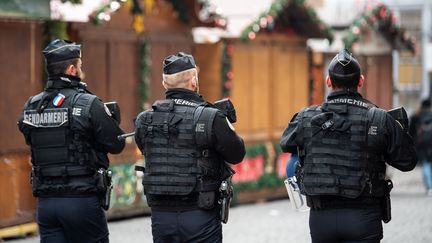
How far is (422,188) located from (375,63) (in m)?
3.02

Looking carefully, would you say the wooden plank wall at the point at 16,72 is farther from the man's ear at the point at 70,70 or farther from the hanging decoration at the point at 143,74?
the man's ear at the point at 70,70

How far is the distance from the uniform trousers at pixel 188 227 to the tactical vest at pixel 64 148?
705mm

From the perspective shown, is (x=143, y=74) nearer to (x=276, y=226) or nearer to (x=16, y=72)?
(x=16, y=72)

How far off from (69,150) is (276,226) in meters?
7.20

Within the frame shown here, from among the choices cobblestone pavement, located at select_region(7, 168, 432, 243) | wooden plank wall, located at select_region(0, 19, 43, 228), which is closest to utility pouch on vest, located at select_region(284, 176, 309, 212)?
cobblestone pavement, located at select_region(7, 168, 432, 243)

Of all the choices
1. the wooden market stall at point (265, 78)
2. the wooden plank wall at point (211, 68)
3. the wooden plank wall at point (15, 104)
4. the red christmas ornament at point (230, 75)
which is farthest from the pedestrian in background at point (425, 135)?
the wooden plank wall at point (15, 104)

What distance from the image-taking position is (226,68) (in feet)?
54.5

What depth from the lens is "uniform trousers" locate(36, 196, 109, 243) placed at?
7.07 metres

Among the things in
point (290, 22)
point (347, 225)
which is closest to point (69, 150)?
point (347, 225)

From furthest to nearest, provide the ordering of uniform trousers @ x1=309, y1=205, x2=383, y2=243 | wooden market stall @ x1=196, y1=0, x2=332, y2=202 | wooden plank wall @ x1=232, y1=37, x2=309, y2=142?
wooden plank wall @ x1=232, y1=37, x2=309, y2=142 < wooden market stall @ x1=196, y1=0, x2=332, y2=202 < uniform trousers @ x1=309, y1=205, x2=383, y2=243

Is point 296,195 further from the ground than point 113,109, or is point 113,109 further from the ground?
point 113,109

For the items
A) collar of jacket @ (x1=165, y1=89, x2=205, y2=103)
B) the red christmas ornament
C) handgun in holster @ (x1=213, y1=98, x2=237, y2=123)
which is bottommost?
the red christmas ornament

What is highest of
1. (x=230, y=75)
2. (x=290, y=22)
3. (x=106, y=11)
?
(x=106, y=11)

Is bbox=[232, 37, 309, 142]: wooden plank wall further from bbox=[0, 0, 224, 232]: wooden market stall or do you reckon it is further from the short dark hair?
the short dark hair
